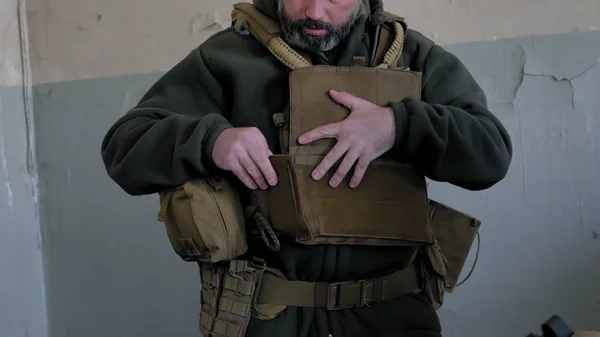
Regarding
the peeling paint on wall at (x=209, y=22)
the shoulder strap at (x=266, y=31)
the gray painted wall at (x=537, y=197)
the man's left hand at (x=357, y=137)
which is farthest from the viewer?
the peeling paint on wall at (x=209, y=22)

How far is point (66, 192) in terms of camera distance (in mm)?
1727

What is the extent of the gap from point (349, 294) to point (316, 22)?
0.42m

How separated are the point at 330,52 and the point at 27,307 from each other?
1.15m

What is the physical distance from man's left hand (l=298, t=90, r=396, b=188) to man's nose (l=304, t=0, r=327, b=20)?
17 cm

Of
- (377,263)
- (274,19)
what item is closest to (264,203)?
(377,263)

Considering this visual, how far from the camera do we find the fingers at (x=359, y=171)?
931 millimetres

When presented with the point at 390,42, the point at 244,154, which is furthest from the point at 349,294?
the point at 390,42

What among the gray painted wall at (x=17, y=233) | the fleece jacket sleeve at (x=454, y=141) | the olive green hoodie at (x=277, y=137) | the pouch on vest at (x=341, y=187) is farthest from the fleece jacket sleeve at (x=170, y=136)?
the gray painted wall at (x=17, y=233)

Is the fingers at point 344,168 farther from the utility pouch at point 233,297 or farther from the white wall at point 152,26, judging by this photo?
the white wall at point 152,26

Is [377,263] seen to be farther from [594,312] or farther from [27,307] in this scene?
[27,307]

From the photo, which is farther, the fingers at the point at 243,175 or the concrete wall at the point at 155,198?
the concrete wall at the point at 155,198

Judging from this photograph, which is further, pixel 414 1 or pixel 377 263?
pixel 414 1

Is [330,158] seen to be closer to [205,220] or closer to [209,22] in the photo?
[205,220]

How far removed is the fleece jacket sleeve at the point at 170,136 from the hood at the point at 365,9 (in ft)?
0.46
